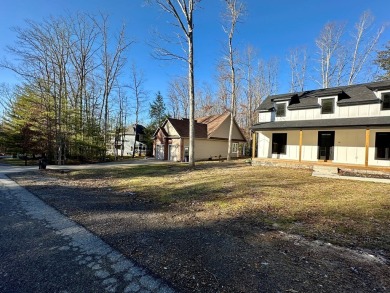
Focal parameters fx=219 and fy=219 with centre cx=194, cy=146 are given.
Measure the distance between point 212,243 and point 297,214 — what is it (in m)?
2.79

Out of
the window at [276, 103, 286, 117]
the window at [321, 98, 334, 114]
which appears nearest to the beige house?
the window at [276, 103, 286, 117]

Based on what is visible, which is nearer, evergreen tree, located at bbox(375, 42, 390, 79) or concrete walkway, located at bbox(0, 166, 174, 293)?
concrete walkway, located at bbox(0, 166, 174, 293)

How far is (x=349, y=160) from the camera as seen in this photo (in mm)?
14359

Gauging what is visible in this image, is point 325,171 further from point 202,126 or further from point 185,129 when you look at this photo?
point 202,126

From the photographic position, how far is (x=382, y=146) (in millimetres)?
13086

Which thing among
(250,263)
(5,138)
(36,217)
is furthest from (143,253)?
(5,138)

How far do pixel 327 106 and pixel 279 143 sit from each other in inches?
165

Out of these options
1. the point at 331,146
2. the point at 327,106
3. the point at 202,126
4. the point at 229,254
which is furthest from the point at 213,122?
the point at 229,254

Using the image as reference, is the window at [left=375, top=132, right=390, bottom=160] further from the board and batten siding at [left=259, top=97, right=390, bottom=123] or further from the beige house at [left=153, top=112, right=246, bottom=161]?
the beige house at [left=153, top=112, right=246, bottom=161]

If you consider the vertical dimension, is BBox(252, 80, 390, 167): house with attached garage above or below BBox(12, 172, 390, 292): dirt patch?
above

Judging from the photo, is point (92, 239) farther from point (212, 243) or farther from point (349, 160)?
point (349, 160)

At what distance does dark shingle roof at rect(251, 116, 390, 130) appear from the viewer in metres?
12.0

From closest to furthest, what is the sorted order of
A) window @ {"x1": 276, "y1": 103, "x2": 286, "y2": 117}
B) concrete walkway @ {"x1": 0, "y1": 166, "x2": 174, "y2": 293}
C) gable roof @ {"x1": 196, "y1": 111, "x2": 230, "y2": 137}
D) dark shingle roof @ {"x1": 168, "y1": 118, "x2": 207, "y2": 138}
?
1. concrete walkway @ {"x1": 0, "y1": 166, "x2": 174, "y2": 293}
2. window @ {"x1": 276, "y1": 103, "x2": 286, "y2": 117}
3. dark shingle roof @ {"x1": 168, "y1": 118, "x2": 207, "y2": 138}
4. gable roof @ {"x1": 196, "y1": 111, "x2": 230, "y2": 137}

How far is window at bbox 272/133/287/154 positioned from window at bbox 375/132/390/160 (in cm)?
553
